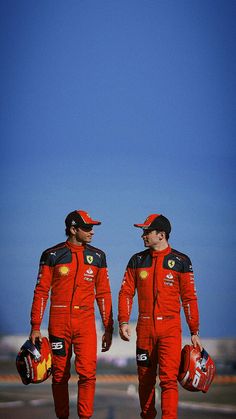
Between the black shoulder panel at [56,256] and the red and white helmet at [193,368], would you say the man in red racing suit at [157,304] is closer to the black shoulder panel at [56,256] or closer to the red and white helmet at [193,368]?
the red and white helmet at [193,368]

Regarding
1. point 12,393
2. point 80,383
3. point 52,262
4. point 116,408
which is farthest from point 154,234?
point 12,393

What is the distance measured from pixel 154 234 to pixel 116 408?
4.21m

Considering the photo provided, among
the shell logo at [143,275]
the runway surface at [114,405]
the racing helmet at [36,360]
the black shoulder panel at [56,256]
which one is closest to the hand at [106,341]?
the racing helmet at [36,360]

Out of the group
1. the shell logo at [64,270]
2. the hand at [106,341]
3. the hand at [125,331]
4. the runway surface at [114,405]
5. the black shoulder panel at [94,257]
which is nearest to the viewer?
the hand at [125,331]

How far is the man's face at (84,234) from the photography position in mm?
8984

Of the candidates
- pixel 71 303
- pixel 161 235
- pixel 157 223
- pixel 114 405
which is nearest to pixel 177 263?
pixel 161 235

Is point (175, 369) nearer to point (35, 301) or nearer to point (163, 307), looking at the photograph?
point (163, 307)

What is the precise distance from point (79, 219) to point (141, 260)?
0.75 metres

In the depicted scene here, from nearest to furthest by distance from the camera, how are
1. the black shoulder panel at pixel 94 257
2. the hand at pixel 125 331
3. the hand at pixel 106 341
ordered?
1. the hand at pixel 125 331
2. the hand at pixel 106 341
3. the black shoulder panel at pixel 94 257

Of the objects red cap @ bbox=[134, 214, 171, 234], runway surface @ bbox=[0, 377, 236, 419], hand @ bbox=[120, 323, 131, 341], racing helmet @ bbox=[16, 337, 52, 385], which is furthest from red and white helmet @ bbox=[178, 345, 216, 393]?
runway surface @ bbox=[0, 377, 236, 419]

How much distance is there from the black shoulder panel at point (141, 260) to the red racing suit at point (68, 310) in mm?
365

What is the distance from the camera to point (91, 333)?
29.2ft

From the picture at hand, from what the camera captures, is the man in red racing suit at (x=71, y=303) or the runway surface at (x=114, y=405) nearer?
the man in red racing suit at (x=71, y=303)

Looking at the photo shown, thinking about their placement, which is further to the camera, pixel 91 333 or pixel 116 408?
pixel 116 408
